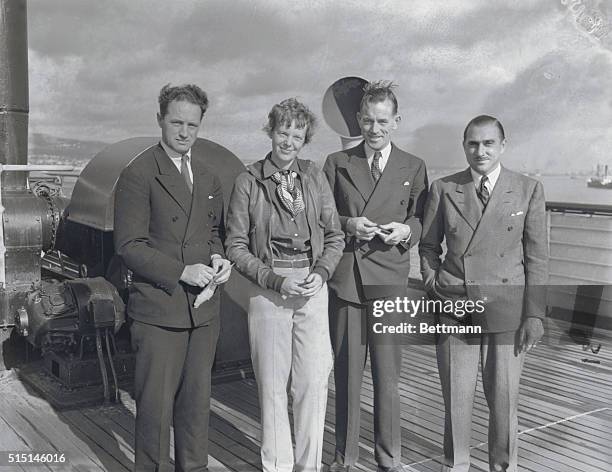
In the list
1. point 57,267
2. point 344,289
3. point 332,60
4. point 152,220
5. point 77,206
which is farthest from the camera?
point 57,267

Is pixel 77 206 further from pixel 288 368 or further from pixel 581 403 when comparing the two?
pixel 581 403

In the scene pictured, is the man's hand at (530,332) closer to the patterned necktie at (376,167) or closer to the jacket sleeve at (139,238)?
the patterned necktie at (376,167)

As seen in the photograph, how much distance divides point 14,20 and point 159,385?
11.4ft

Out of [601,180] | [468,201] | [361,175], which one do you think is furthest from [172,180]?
[601,180]

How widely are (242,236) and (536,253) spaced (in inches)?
49.4

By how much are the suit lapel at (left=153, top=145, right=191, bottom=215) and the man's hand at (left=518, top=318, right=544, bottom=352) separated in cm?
152

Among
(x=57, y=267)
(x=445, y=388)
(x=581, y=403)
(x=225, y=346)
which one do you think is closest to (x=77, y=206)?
(x=225, y=346)

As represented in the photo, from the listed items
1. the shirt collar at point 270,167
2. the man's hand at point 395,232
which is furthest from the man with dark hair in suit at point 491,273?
the shirt collar at point 270,167

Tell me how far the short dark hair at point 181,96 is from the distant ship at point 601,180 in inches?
81.1

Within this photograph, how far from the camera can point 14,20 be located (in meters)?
4.84

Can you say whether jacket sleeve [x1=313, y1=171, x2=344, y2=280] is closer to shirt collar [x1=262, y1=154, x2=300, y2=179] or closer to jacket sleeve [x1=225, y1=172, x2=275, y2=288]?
shirt collar [x1=262, y1=154, x2=300, y2=179]

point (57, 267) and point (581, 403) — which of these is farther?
point (57, 267)

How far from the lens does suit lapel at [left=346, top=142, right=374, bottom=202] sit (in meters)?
2.93

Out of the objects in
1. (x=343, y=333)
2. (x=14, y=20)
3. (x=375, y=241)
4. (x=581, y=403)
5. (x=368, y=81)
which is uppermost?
(x=14, y=20)
